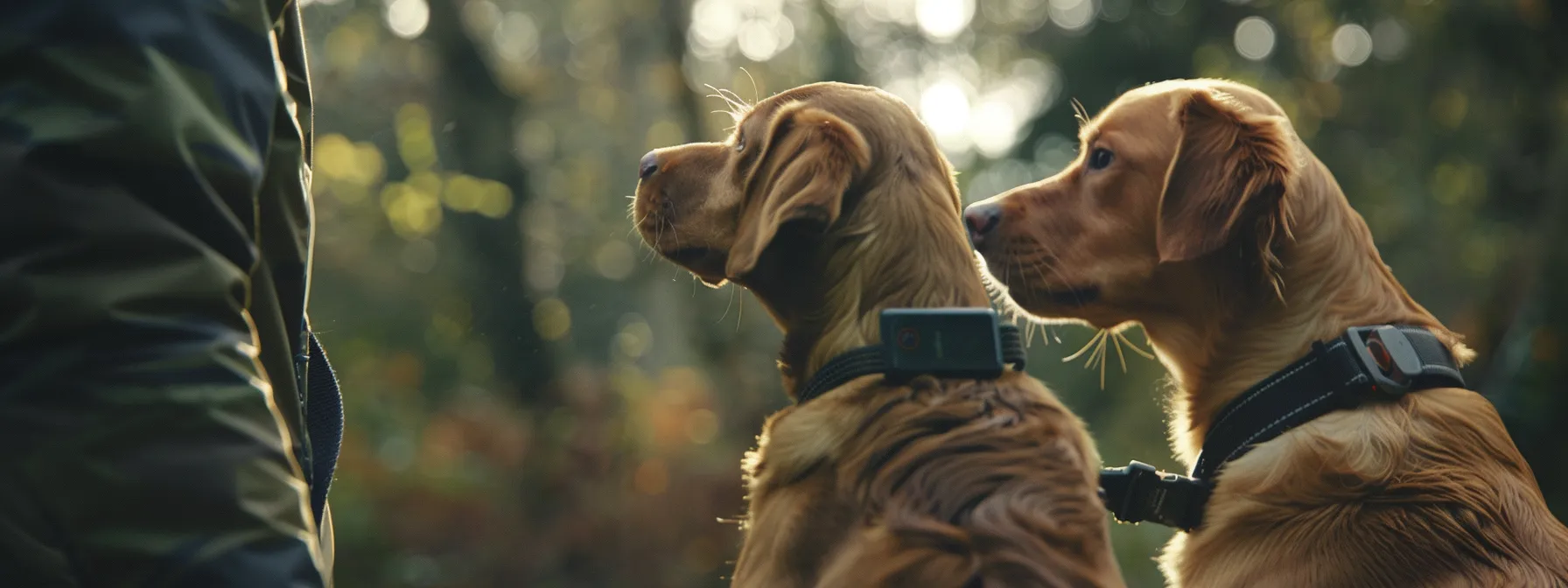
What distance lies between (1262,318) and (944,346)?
1139 millimetres

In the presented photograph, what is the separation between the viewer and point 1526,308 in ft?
22.6

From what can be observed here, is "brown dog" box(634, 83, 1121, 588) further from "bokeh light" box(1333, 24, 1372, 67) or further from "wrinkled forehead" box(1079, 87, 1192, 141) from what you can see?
"bokeh light" box(1333, 24, 1372, 67)

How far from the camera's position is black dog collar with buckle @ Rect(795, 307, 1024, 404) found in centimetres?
270

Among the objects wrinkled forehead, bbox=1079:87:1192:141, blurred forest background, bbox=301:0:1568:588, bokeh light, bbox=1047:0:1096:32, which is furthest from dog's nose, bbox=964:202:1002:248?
bokeh light, bbox=1047:0:1096:32

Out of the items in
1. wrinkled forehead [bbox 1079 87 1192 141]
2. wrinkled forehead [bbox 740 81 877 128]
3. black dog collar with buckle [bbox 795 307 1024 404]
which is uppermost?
wrinkled forehead [bbox 740 81 877 128]

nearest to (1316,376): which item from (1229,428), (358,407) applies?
(1229,428)

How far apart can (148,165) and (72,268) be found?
0.11 m

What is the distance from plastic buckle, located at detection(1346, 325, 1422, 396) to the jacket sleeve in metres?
2.62

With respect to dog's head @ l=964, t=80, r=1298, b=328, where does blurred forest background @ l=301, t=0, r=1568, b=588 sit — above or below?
below

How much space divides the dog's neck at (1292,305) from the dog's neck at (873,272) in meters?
0.75

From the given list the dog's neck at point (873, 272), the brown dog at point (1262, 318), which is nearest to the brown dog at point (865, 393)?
the dog's neck at point (873, 272)

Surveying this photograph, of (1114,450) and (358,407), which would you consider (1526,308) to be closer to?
(1114,450)

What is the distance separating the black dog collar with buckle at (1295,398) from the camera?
9.87 ft

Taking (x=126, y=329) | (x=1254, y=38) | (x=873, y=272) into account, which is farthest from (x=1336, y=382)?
(x=1254, y=38)
